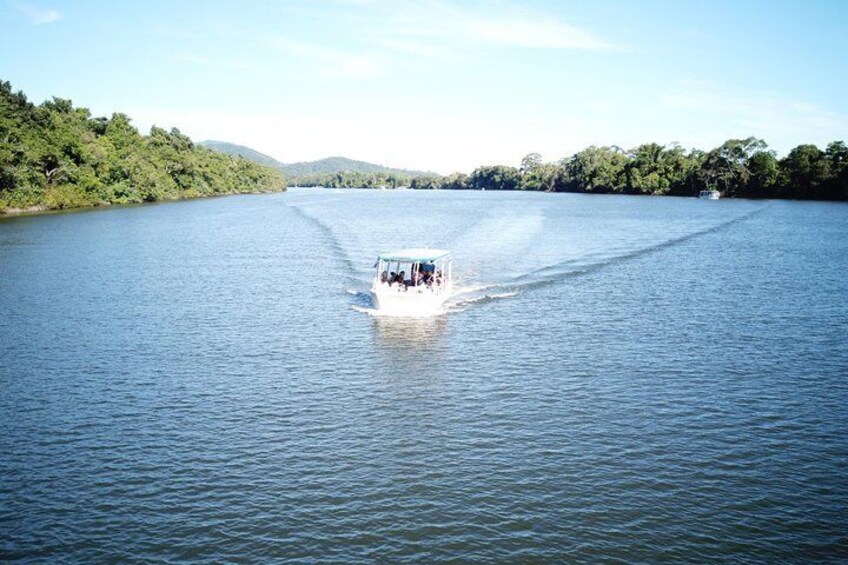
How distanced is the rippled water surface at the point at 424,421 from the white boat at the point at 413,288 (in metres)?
1.66

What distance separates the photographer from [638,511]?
19312 millimetres

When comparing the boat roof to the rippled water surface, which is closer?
the rippled water surface

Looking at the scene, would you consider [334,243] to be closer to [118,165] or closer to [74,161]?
[74,161]

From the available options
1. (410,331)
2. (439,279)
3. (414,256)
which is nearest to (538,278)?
(439,279)

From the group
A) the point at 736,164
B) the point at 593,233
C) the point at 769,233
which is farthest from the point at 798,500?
the point at 736,164

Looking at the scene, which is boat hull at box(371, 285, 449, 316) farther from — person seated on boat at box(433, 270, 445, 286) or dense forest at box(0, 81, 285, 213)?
dense forest at box(0, 81, 285, 213)

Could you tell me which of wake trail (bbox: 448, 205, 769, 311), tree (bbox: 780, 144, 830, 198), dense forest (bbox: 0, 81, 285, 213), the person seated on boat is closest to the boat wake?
wake trail (bbox: 448, 205, 769, 311)

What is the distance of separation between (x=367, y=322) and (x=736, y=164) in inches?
7259

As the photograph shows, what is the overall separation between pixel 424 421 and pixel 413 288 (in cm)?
1704

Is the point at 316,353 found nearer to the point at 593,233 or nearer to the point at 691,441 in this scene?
the point at 691,441

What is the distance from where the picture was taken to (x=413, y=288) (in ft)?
137

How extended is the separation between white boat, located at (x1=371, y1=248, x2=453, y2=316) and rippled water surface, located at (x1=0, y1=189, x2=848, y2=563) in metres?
1.66

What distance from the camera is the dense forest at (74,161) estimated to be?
344ft

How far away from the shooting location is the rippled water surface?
1819cm
